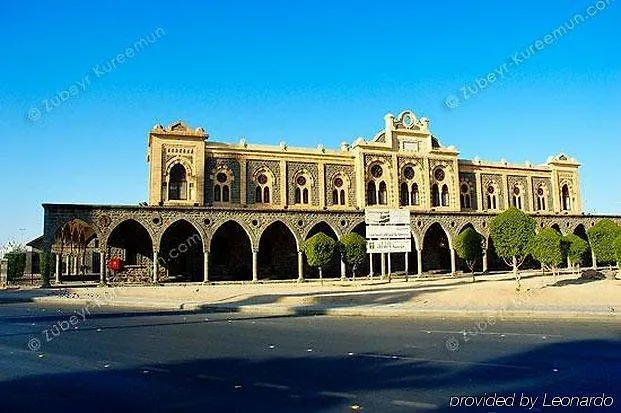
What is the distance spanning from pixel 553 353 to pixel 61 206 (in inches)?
1039

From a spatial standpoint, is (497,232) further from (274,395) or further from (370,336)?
(274,395)

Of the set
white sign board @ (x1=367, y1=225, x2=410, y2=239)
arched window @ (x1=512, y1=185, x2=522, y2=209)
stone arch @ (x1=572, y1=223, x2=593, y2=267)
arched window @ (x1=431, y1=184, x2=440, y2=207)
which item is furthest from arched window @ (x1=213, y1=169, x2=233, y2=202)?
stone arch @ (x1=572, y1=223, x2=593, y2=267)

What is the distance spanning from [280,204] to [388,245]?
9.97 m

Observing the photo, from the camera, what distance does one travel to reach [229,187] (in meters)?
35.5

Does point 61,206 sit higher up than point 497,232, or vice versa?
point 61,206

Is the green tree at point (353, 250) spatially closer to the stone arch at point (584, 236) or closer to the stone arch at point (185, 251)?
the stone arch at point (185, 251)

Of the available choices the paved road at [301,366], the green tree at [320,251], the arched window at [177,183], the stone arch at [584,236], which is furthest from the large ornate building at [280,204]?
the paved road at [301,366]

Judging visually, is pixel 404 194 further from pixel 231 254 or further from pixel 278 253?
pixel 231 254

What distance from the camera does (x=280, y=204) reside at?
36.3 m

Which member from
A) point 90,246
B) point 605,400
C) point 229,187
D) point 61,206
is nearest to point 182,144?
point 229,187

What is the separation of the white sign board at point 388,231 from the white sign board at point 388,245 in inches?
9.2

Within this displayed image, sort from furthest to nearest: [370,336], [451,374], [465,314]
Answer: [465,314], [370,336], [451,374]

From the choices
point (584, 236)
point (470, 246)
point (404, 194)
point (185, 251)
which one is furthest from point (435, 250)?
point (185, 251)

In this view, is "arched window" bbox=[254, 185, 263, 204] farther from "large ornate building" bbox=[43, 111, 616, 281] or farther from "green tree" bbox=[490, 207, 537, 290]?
"green tree" bbox=[490, 207, 537, 290]
